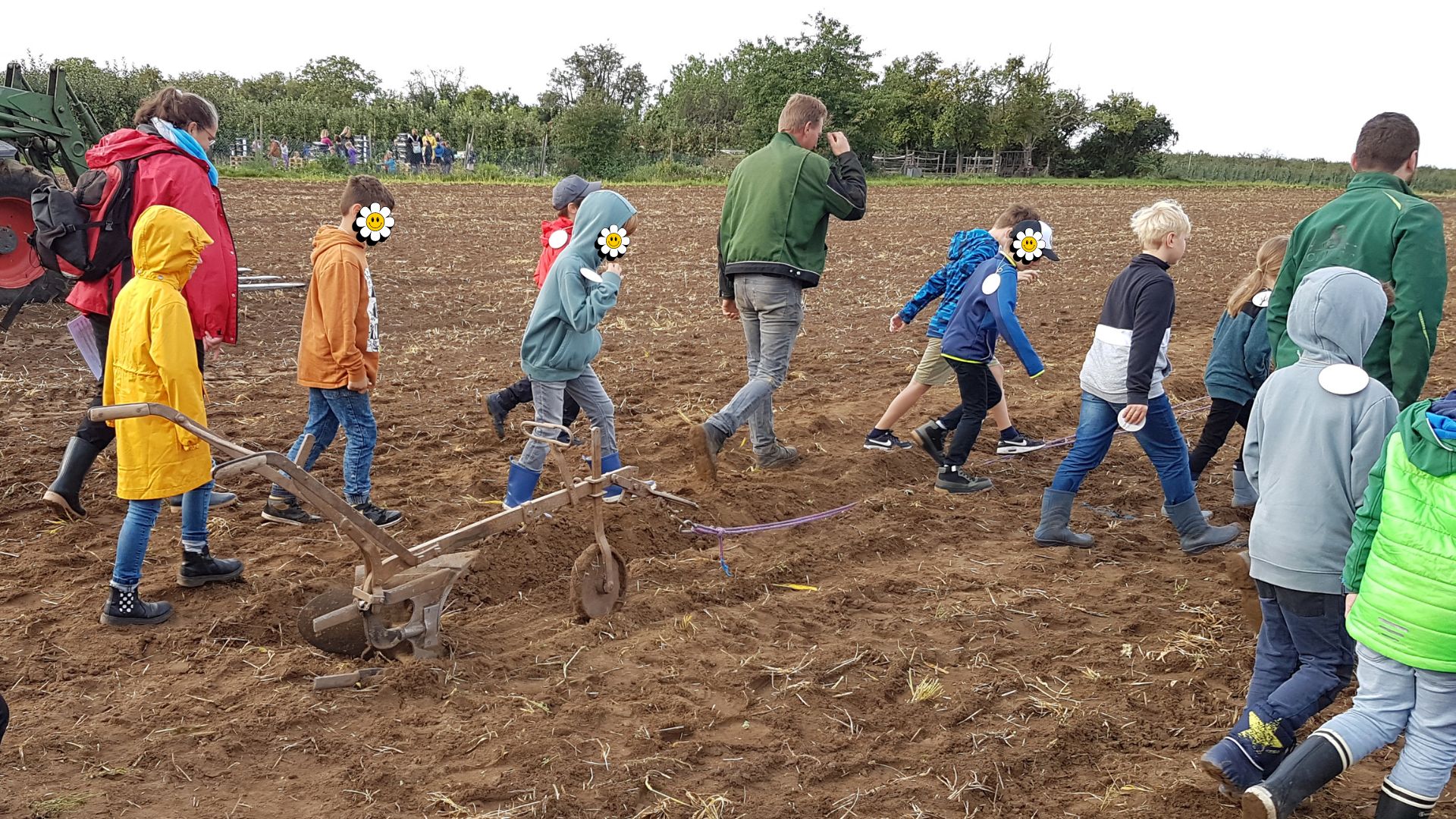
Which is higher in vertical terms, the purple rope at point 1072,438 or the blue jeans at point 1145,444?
the blue jeans at point 1145,444

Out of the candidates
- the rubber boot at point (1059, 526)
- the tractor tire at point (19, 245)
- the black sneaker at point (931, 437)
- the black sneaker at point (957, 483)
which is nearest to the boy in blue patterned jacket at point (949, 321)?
the black sneaker at point (931, 437)

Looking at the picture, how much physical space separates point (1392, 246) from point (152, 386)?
216 inches

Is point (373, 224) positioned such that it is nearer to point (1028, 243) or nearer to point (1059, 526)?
point (1028, 243)

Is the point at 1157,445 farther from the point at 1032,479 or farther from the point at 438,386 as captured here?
the point at 438,386

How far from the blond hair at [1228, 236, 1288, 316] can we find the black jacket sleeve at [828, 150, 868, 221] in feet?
7.64

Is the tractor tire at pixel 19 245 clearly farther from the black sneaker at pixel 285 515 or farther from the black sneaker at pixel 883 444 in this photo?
the black sneaker at pixel 883 444

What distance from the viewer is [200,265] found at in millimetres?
5660

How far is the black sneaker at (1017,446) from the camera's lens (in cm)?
773

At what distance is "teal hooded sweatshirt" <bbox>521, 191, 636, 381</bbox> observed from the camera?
5578 mm

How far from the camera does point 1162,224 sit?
5.54m

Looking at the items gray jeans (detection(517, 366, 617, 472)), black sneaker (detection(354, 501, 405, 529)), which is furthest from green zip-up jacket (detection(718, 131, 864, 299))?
black sneaker (detection(354, 501, 405, 529))

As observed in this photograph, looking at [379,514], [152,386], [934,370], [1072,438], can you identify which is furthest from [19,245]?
[1072,438]

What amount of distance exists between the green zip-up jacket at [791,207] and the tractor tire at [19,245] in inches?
350

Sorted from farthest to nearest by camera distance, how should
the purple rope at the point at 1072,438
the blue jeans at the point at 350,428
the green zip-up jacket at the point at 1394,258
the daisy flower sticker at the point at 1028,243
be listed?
the purple rope at the point at 1072,438 → the daisy flower sticker at the point at 1028,243 → the blue jeans at the point at 350,428 → the green zip-up jacket at the point at 1394,258
